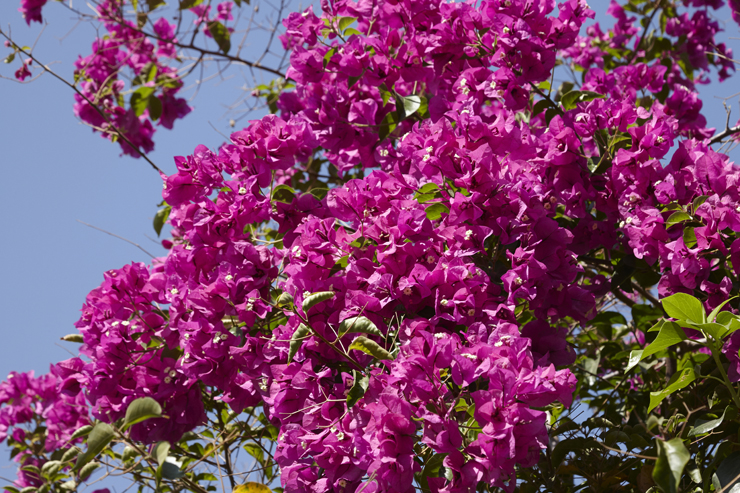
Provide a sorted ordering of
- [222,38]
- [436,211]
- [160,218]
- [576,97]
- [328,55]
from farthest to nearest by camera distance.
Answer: [222,38], [160,218], [328,55], [576,97], [436,211]

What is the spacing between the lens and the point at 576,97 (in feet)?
6.57

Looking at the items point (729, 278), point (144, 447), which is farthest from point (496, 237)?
point (144, 447)

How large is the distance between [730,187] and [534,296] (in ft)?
1.95

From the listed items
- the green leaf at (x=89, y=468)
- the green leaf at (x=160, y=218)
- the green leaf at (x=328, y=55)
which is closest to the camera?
the green leaf at (x=89, y=468)

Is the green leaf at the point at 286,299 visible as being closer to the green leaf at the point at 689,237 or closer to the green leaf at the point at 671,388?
the green leaf at the point at 671,388

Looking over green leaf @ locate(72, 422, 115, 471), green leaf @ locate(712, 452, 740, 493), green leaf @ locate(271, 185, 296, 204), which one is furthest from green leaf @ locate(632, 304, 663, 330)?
green leaf @ locate(72, 422, 115, 471)

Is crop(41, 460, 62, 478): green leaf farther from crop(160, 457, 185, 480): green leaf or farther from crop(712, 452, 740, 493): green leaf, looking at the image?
crop(712, 452, 740, 493): green leaf

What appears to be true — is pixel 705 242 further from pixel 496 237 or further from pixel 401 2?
pixel 401 2

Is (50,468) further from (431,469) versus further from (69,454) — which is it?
(431,469)

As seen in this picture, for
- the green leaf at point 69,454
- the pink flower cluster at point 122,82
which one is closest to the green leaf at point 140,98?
the pink flower cluster at point 122,82

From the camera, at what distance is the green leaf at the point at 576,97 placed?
198 centimetres

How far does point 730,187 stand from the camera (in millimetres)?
1601

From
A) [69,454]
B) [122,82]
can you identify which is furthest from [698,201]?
[122,82]

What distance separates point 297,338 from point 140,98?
2.26 m
